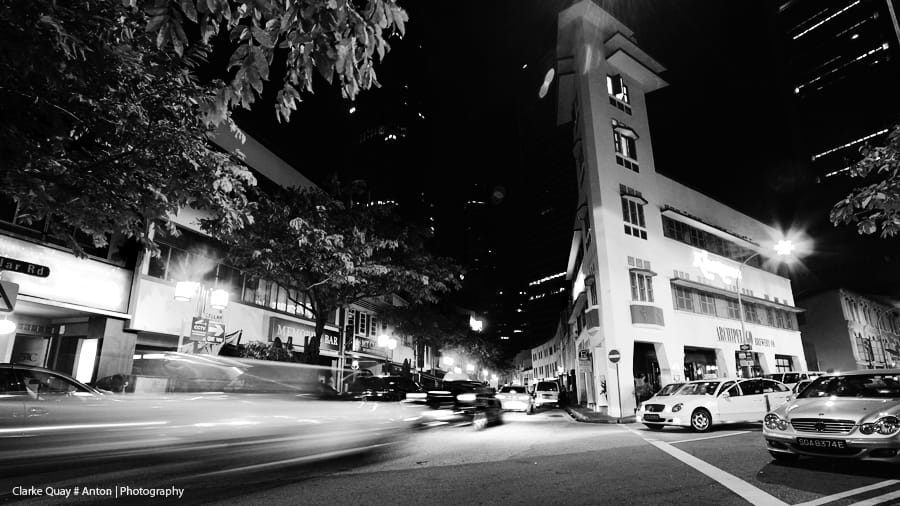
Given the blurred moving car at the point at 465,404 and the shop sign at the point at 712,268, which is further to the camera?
the shop sign at the point at 712,268

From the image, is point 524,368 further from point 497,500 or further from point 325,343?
point 497,500

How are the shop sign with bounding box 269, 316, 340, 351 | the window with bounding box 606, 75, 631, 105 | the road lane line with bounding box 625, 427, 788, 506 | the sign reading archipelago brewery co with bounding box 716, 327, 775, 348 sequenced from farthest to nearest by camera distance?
the window with bounding box 606, 75, 631, 105 → the sign reading archipelago brewery co with bounding box 716, 327, 775, 348 → the shop sign with bounding box 269, 316, 340, 351 → the road lane line with bounding box 625, 427, 788, 506

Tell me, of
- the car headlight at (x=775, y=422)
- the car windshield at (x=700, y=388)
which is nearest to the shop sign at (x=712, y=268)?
the car windshield at (x=700, y=388)

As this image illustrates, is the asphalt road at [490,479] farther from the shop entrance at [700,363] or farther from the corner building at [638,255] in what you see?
the shop entrance at [700,363]

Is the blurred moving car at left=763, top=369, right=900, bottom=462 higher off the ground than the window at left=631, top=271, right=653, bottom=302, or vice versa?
the window at left=631, top=271, right=653, bottom=302

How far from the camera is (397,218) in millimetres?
19172

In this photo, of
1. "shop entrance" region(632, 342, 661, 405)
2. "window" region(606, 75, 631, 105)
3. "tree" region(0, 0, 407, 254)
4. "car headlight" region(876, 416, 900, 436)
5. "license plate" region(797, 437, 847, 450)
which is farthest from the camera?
"window" region(606, 75, 631, 105)

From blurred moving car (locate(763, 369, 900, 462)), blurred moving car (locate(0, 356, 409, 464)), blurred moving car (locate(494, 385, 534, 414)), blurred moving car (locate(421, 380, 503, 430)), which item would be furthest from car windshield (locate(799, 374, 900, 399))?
blurred moving car (locate(494, 385, 534, 414))

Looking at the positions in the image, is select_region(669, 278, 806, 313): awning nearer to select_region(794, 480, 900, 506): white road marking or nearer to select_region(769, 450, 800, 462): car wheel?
select_region(769, 450, 800, 462): car wheel

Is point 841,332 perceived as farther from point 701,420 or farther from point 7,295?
point 7,295

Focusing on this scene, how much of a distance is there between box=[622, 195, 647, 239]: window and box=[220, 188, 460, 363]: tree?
12608 millimetres

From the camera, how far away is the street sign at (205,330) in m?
13.4

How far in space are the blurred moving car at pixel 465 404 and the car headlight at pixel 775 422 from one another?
7.90m

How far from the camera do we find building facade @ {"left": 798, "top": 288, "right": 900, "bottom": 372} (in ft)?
141
